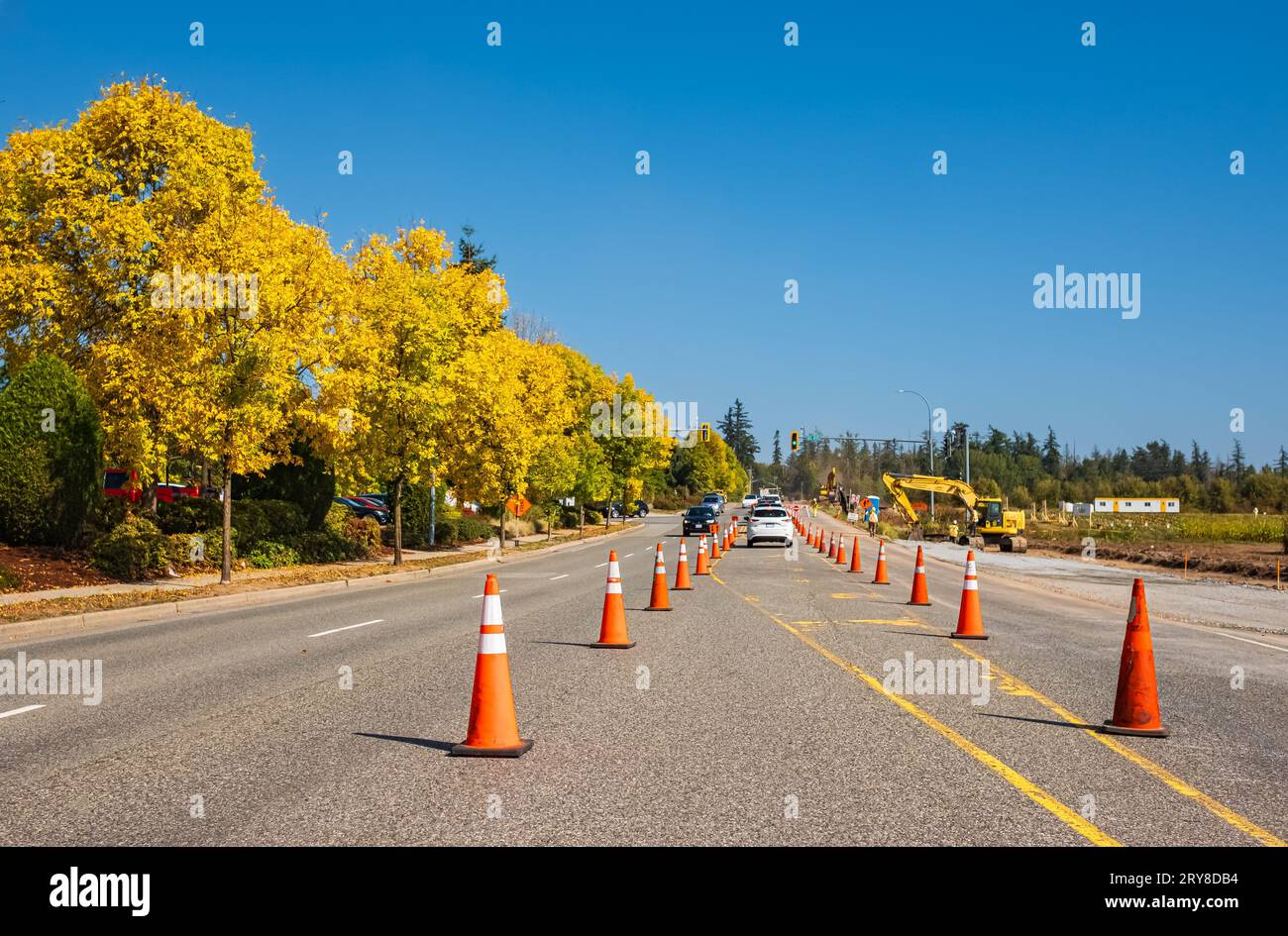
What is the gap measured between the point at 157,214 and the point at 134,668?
15.0m

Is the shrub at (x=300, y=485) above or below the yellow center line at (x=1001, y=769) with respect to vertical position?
above

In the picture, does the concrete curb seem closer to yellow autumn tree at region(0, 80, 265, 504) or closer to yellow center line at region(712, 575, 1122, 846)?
yellow autumn tree at region(0, 80, 265, 504)

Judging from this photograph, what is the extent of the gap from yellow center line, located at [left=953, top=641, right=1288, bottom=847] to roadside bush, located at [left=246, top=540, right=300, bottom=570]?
1945 centimetres

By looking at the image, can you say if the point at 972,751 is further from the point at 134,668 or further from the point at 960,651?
the point at 134,668

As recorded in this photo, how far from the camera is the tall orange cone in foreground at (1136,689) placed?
8008mm

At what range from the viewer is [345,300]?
2428 cm

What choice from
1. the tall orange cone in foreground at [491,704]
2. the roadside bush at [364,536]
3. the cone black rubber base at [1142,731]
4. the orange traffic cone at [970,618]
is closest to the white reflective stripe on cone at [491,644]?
the tall orange cone in foreground at [491,704]

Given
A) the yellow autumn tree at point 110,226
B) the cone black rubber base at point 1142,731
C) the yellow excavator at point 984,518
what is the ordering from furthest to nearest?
1. the yellow excavator at point 984,518
2. the yellow autumn tree at point 110,226
3. the cone black rubber base at point 1142,731

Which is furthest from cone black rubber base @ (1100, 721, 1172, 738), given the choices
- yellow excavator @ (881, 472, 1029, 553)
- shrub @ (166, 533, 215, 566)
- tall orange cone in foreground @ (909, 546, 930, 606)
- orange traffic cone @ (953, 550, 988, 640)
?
yellow excavator @ (881, 472, 1029, 553)

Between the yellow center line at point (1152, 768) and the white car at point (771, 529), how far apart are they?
31.2 m

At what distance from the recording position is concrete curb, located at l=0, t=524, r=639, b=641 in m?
14.8

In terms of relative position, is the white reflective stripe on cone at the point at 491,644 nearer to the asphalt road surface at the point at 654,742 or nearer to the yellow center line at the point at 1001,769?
the asphalt road surface at the point at 654,742

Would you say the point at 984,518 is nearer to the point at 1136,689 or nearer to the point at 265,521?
the point at 265,521
